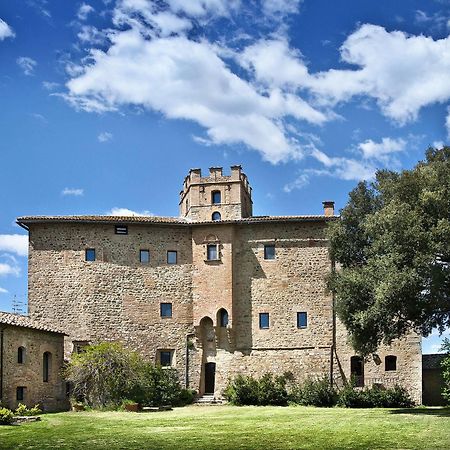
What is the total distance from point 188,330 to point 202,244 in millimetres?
5508

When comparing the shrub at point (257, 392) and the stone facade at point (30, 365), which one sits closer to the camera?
the stone facade at point (30, 365)

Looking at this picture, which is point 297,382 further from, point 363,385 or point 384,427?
point 384,427

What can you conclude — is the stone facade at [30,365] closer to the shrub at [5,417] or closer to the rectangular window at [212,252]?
the shrub at [5,417]

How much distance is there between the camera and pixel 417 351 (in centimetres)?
4216

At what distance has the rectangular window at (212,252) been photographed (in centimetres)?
4431

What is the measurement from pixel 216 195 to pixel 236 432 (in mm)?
24258

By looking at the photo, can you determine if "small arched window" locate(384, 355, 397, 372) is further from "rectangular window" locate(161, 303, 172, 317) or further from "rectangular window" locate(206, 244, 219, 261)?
"rectangular window" locate(161, 303, 172, 317)

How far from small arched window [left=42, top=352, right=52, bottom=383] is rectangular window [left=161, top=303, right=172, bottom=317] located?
25.2 feet

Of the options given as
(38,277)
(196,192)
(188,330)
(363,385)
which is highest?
(196,192)

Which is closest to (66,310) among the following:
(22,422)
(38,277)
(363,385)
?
(38,277)

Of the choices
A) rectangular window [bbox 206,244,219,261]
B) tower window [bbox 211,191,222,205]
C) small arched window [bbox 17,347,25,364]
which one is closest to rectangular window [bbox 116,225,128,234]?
rectangular window [bbox 206,244,219,261]

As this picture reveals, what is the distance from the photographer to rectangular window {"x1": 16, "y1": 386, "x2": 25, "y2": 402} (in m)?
35.8

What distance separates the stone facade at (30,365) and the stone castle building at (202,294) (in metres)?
2.52

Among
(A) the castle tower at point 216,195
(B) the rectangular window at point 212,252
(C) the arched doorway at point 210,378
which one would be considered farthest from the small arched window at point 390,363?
(A) the castle tower at point 216,195
